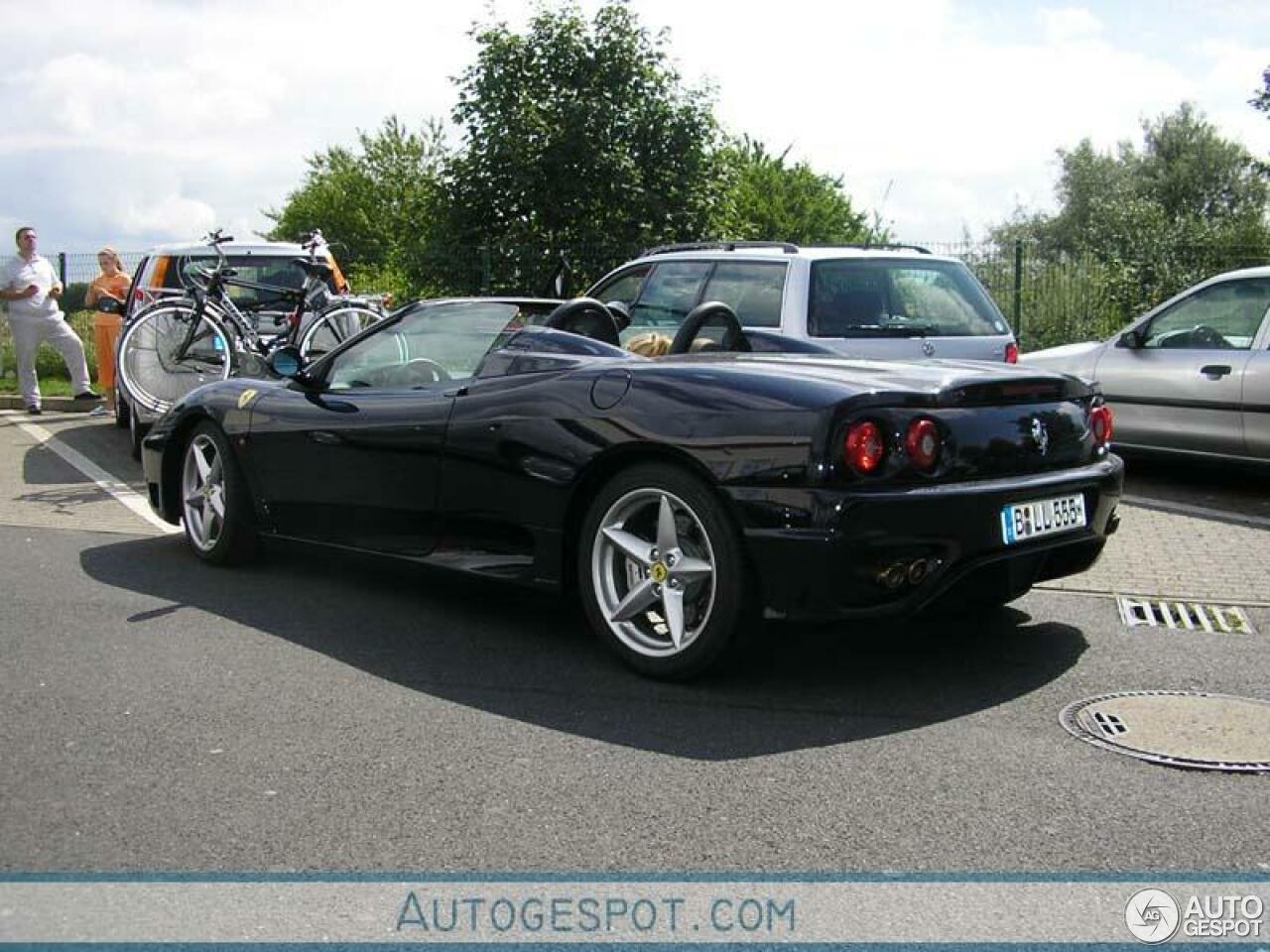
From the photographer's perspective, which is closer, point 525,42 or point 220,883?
point 220,883

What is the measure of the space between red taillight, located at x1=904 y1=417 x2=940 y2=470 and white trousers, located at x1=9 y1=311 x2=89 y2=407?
1332cm

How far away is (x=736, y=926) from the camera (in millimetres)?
3297

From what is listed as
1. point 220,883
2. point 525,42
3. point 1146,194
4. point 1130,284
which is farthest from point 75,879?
point 1146,194

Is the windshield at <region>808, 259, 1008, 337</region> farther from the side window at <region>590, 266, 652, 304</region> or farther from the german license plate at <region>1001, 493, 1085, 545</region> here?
the german license plate at <region>1001, 493, 1085, 545</region>

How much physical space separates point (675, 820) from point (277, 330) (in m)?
9.46

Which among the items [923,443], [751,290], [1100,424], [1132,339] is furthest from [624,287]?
[923,443]

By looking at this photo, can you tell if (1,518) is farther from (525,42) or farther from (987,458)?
(525,42)

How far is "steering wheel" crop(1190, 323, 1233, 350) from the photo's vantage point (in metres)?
9.95

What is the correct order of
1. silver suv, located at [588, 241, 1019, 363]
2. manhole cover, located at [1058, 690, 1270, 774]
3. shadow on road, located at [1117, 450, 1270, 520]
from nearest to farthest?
manhole cover, located at [1058, 690, 1270, 774]
silver suv, located at [588, 241, 1019, 363]
shadow on road, located at [1117, 450, 1270, 520]

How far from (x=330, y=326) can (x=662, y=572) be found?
729 cm

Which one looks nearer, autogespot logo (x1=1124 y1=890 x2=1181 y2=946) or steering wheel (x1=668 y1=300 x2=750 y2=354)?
autogespot logo (x1=1124 y1=890 x2=1181 y2=946)

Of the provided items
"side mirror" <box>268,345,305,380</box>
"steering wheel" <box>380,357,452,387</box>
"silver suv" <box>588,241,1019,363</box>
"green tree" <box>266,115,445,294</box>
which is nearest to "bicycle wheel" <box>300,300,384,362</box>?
Answer: "silver suv" <box>588,241,1019,363</box>

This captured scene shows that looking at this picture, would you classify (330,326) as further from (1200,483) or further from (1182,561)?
(1182,561)

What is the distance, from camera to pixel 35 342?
647 inches
